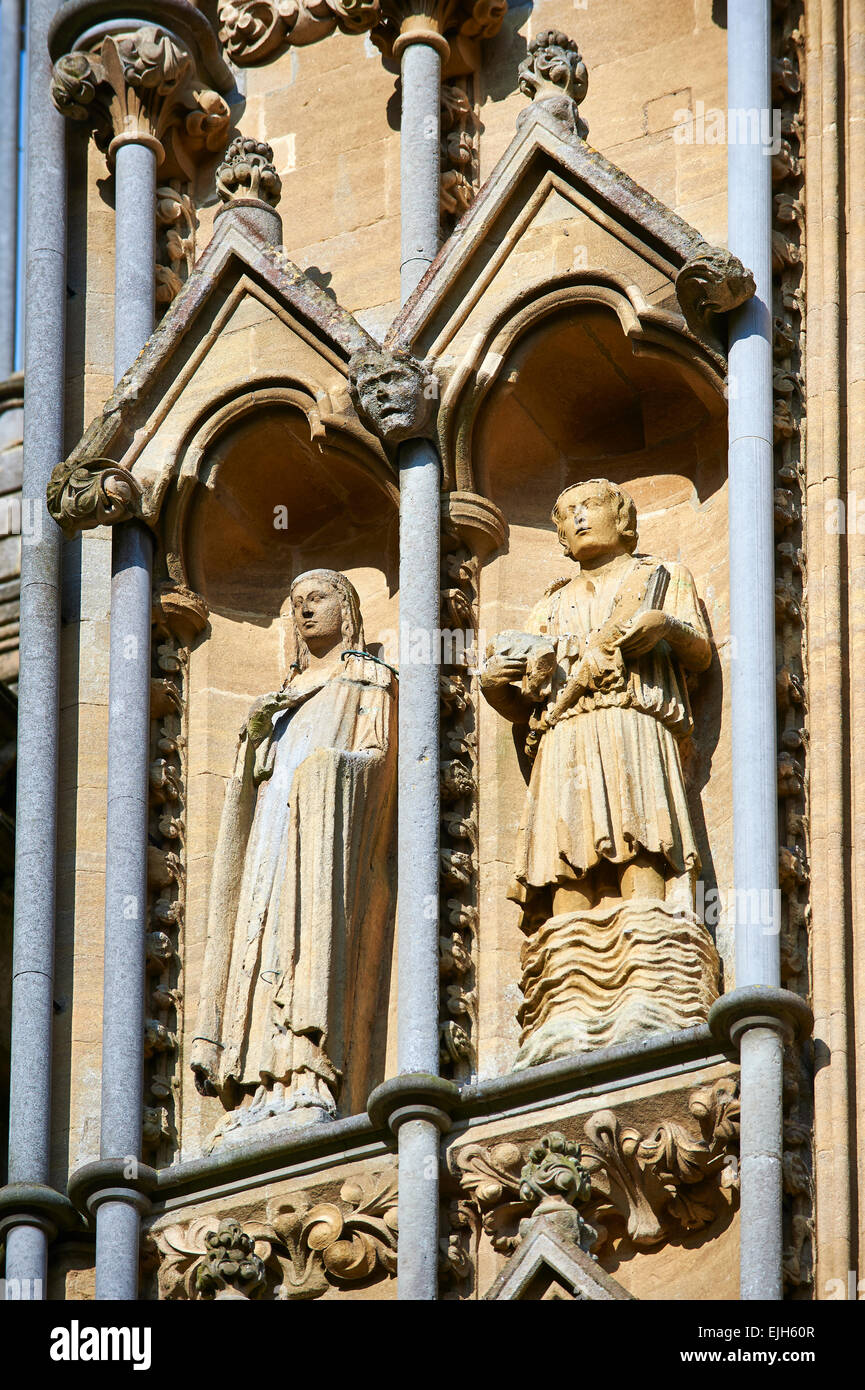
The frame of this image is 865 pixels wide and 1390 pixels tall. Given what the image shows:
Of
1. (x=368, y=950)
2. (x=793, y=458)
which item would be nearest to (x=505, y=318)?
(x=793, y=458)

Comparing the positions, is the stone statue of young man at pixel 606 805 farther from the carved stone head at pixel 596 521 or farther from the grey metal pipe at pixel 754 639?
the grey metal pipe at pixel 754 639

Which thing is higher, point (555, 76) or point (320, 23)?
point (320, 23)

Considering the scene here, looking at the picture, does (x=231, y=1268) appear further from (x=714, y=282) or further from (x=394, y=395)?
(x=714, y=282)

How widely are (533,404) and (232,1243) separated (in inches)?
120

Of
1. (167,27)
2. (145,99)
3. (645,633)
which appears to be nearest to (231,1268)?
(645,633)

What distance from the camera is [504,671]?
1280 cm

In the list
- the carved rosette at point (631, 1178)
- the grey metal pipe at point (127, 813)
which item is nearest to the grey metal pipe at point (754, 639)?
the carved rosette at point (631, 1178)

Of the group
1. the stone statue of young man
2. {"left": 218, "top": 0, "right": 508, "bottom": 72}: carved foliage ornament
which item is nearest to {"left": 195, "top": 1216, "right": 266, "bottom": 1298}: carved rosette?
the stone statue of young man

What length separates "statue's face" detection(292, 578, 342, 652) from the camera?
13422 millimetres

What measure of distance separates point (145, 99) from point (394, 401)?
2.02 m

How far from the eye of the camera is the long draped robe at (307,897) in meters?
12.6

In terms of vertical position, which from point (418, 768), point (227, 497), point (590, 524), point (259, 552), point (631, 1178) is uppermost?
point (227, 497)

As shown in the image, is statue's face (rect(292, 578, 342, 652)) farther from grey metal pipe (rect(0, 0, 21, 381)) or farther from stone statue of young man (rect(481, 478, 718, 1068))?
grey metal pipe (rect(0, 0, 21, 381))

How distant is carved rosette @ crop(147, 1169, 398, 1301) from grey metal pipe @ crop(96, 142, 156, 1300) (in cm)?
22
